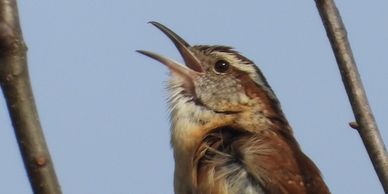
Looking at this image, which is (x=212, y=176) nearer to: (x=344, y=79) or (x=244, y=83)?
(x=244, y=83)

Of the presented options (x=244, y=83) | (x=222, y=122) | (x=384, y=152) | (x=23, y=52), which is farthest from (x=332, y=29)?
(x=244, y=83)

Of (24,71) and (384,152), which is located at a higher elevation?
(24,71)

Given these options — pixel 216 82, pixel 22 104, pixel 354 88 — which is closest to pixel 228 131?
pixel 216 82

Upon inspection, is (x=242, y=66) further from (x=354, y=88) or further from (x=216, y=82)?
(x=354, y=88)

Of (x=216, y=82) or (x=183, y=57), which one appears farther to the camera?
(x=183, y=57)

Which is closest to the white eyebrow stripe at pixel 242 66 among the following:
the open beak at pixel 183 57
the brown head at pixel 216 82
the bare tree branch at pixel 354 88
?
the brown head at pixel 216 82

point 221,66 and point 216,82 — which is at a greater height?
point 221,66

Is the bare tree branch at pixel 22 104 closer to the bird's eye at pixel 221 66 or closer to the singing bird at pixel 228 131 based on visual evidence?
the singing bird at pixel 228 131
